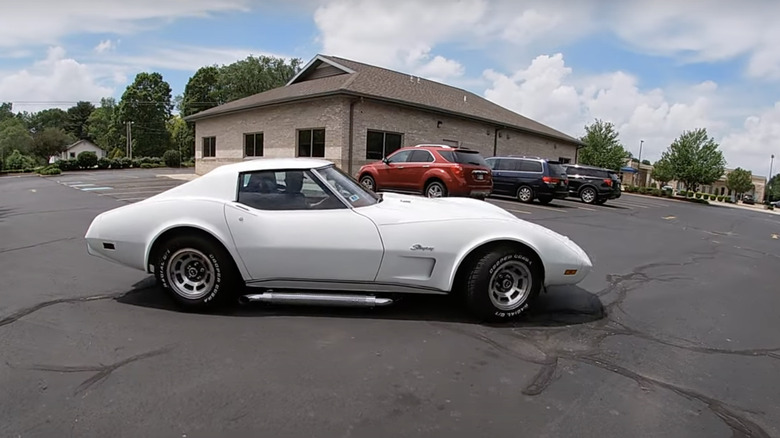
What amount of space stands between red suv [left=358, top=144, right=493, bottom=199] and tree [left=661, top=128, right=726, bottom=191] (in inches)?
1429

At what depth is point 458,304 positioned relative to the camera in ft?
14.5

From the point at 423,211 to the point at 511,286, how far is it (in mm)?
1031

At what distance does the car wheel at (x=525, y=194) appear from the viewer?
1667 centimetres

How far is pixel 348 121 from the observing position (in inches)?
689

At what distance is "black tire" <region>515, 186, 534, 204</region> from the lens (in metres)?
16.7

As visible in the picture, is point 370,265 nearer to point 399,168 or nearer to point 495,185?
point 399,168

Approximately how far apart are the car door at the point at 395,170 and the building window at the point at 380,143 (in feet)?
15.5

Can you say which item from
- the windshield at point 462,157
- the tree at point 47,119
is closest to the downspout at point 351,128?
the windshield at point 462,157

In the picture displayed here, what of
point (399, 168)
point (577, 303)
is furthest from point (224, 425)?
point (399, 168)

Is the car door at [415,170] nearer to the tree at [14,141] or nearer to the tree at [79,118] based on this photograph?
the tree at [14,141]

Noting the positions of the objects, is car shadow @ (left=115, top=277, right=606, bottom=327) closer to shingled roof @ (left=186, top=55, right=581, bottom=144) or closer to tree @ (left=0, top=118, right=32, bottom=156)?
shingled roof @ (left=186, top=55, right=581, bottom=144)

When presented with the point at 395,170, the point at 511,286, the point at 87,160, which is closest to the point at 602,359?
the point at 511,286

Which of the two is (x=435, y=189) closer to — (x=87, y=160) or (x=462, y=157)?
(x=462, y=157)

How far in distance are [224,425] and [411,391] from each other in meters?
1.09
